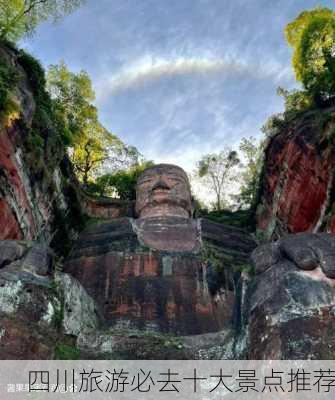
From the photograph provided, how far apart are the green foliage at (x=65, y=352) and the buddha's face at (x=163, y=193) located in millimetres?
9216

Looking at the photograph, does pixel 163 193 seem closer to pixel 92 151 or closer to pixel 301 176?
pixel 301 176

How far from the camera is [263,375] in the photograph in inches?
209

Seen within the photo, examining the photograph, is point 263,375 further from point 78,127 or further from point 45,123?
point 78,127

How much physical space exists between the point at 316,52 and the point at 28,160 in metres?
10.3

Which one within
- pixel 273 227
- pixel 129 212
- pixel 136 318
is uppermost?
pixel 129 212

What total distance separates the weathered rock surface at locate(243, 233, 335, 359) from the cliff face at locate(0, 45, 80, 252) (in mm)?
6301

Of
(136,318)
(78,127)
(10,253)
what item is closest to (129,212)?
(78,127)

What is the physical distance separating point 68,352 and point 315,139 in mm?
9447

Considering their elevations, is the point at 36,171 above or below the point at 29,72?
below

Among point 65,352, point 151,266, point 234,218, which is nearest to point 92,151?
point 234,218

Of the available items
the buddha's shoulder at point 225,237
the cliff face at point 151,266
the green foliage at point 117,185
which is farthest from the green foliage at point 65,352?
the green foliage at point 117,185

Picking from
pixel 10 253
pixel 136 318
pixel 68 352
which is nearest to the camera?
pixel 68 352

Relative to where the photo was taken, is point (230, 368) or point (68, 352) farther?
point (68, 352)

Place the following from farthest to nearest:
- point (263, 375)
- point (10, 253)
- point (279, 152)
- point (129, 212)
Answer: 1. point (129, 212)
2. point (279, 152)
3. point (10, 253)
4. point (263, 375)
